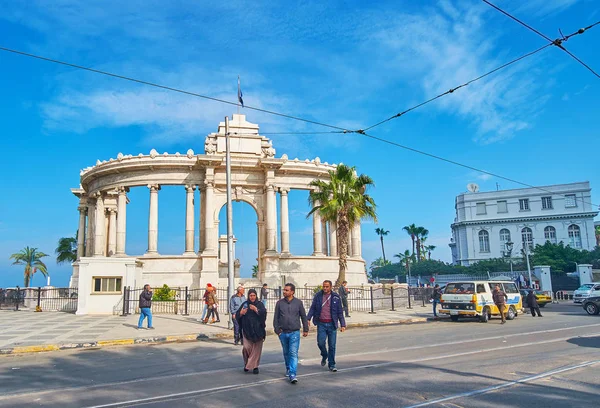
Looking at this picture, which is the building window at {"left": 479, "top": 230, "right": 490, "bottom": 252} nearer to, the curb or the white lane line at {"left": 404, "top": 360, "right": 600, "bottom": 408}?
the curb

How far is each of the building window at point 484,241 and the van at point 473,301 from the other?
206 feet

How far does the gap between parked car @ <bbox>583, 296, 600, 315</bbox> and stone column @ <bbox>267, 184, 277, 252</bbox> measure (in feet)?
63.3

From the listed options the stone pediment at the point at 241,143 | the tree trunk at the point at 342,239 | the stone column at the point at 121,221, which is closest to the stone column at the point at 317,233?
the stone pediment at the point at 241,143

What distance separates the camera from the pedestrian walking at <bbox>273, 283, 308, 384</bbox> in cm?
818

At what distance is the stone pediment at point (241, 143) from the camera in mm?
35969

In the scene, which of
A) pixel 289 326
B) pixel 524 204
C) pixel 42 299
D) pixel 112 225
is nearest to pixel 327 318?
pixel 289 326

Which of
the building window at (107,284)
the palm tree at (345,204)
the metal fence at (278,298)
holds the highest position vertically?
the palm tree at (345,204)

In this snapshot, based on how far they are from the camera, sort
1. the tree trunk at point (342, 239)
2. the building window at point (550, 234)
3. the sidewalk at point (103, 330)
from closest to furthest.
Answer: the sidewalk at point (103, 330) → the tree trunk at point (342, 239) → the building window at point (550, 234)

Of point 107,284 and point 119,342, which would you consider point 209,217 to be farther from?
point 119,342

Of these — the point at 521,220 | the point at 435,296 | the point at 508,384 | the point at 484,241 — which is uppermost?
the point at 521,220

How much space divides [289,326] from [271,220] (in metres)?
26.2

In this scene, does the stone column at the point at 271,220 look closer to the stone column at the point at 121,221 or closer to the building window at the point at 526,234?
the stone column at the point at 121,221

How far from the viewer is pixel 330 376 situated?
861 cm

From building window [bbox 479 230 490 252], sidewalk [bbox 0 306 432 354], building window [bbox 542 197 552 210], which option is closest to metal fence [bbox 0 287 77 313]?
sidewalk [bbox 0 306 432 354]
